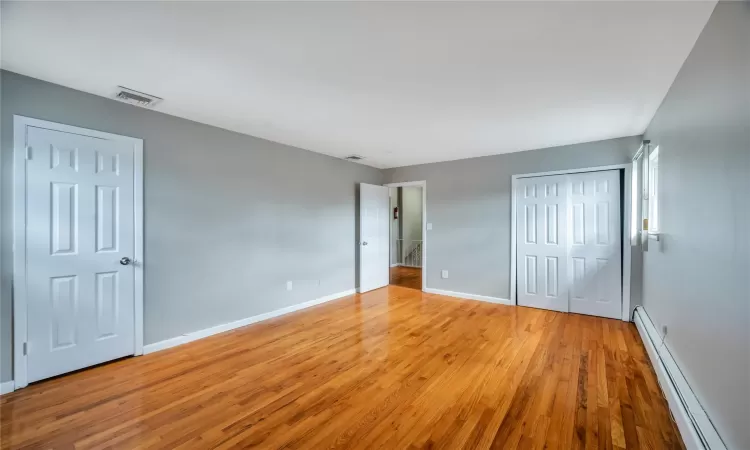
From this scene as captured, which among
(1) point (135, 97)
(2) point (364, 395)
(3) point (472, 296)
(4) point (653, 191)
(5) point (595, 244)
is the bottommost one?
Result: (2) point (364, 395)

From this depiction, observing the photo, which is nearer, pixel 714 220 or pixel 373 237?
pixel 714 220

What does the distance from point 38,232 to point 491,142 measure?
469cm

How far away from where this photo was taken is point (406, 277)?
704 centimetres

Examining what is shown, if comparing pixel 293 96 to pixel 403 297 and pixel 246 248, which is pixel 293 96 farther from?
pixel 403 297

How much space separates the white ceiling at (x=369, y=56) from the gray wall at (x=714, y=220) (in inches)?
11.1

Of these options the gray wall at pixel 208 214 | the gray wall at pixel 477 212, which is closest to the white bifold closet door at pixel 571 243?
the gray wall at pixel 477 212

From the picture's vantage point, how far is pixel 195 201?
3.33 metres

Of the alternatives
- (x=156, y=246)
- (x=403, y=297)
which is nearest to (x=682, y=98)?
(x=403, y=297)

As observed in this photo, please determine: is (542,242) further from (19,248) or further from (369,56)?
(19,248)

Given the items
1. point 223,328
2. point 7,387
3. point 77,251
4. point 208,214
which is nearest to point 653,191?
point 208,214

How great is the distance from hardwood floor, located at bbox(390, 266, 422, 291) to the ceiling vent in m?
4.75

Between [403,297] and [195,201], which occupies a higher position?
[195,201]

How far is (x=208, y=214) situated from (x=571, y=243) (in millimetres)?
4665

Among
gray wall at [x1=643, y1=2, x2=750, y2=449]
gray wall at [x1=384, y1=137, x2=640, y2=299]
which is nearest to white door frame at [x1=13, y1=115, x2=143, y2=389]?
gray wall at [x1=643, y1=2, x2=750, y2=449]
